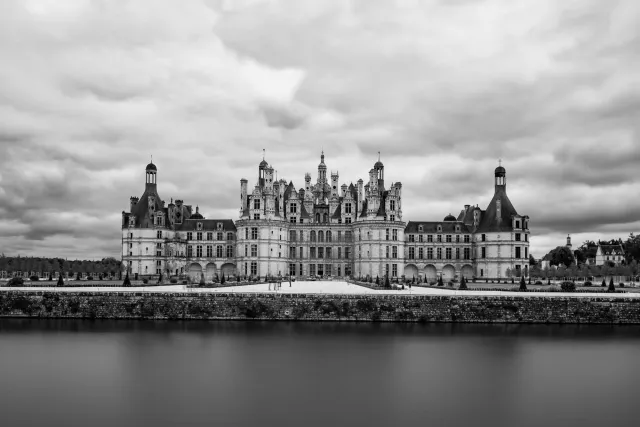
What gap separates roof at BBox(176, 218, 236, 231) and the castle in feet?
0.47

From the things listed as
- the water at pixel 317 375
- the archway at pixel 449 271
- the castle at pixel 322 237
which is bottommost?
the water at pixel 317 375

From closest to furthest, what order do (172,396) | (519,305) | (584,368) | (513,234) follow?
Result: (172,396) → (584,368) → (519,305) → (513,234)

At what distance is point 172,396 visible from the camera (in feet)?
82.2

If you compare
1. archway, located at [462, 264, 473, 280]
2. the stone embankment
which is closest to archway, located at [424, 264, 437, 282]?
archway, located at [462, 264, 473, 280]

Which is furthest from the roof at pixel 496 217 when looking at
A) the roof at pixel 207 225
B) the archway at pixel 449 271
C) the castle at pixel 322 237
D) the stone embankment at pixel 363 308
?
the stone embankment at pixel 363 308

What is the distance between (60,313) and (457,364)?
30414mm

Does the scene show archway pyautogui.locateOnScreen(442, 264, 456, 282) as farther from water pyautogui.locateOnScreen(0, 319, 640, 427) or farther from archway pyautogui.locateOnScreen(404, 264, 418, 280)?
water pyautogui.locateOnScreen(0, 319, 640, 427)

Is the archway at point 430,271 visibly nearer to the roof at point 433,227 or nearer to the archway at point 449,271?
the archway at point 449,271

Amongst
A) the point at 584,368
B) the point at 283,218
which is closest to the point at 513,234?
the point at 283,218

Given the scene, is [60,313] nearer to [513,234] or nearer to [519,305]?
[519,305]

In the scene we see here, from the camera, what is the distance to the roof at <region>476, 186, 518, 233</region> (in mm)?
77938

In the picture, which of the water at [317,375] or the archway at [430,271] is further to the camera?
the archway at [430,271]

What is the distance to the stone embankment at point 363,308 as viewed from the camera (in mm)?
42188

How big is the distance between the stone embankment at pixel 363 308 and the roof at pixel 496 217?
117 feet
